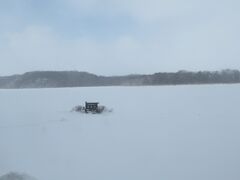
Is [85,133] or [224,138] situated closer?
[224,138]

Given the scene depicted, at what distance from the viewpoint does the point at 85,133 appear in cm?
1030

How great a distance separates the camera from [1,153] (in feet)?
24.8

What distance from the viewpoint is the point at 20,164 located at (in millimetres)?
6559

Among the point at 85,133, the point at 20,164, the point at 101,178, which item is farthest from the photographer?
the point at 85,133

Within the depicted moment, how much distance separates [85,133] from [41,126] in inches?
101

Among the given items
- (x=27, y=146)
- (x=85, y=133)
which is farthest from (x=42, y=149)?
(x=85, y=133)

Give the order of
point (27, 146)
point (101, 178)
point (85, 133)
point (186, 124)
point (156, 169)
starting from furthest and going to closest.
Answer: point (186, 124)
point (85, 133)
point (27, 146)
point (156, 169)
point (101, 178)

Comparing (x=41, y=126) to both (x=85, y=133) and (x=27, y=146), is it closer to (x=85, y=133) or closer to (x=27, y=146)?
(x=85, y=133)

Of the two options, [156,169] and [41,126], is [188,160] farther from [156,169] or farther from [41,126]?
[41,126]

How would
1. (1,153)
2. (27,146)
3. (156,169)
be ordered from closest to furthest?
1. (156,169)
2. (1,153)
3. (27,146)

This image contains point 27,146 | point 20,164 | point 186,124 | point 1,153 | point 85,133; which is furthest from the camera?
point 186,124

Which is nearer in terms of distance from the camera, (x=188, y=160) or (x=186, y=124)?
(x=188, y=160)

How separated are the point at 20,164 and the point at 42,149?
1.46 metres

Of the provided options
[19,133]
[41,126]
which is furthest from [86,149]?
[41,126]
